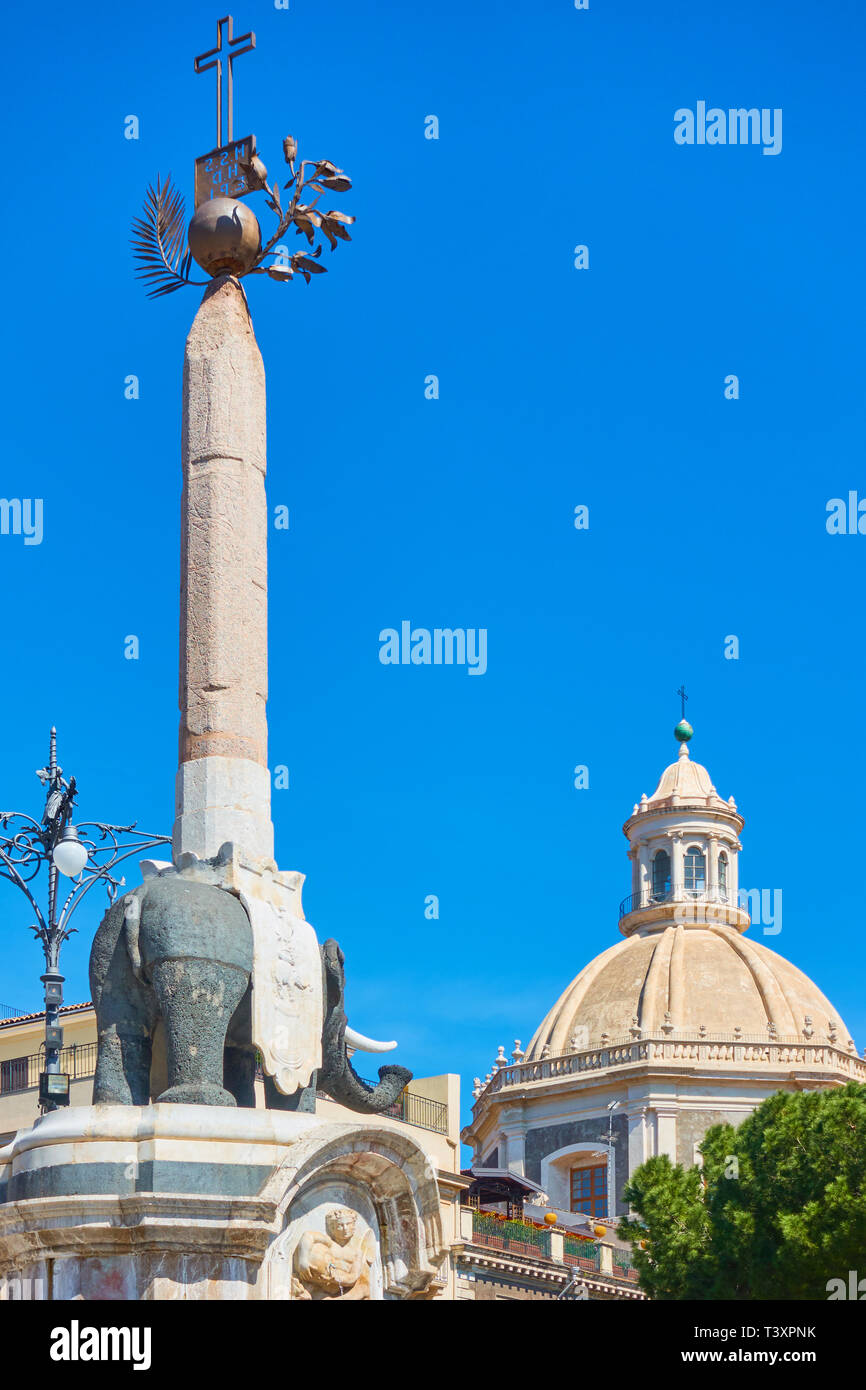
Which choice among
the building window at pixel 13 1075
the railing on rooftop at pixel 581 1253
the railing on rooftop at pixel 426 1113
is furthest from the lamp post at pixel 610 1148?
the building window at pixel 13 1075

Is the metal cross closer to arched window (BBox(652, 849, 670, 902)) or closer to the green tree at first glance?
the green tree

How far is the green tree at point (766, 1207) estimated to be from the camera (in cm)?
3130

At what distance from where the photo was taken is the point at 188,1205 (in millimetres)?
12922

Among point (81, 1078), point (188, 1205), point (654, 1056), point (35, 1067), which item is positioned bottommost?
point (188, 1205)

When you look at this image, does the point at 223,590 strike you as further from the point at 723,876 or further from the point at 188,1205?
the point at 723,876

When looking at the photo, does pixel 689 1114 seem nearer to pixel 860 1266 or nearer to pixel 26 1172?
pixel 860 1266

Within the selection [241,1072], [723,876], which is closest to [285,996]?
[241,1072]

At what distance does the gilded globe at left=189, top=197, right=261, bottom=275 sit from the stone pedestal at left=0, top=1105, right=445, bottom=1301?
261 inches

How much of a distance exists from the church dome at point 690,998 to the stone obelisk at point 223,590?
144 feet

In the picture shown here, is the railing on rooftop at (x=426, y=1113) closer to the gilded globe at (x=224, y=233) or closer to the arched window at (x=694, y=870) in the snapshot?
the arched window at (x=694, y=870)

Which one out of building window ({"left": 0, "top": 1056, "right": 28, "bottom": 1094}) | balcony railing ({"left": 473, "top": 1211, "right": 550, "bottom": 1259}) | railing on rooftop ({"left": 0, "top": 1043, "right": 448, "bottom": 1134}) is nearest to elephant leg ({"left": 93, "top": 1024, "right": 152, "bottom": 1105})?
railing on rooftop ({"left": 0, "top": 1043, "right": 448, "bottom": 1134})

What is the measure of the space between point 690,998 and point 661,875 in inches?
349

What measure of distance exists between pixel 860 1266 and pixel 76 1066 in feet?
47.3
